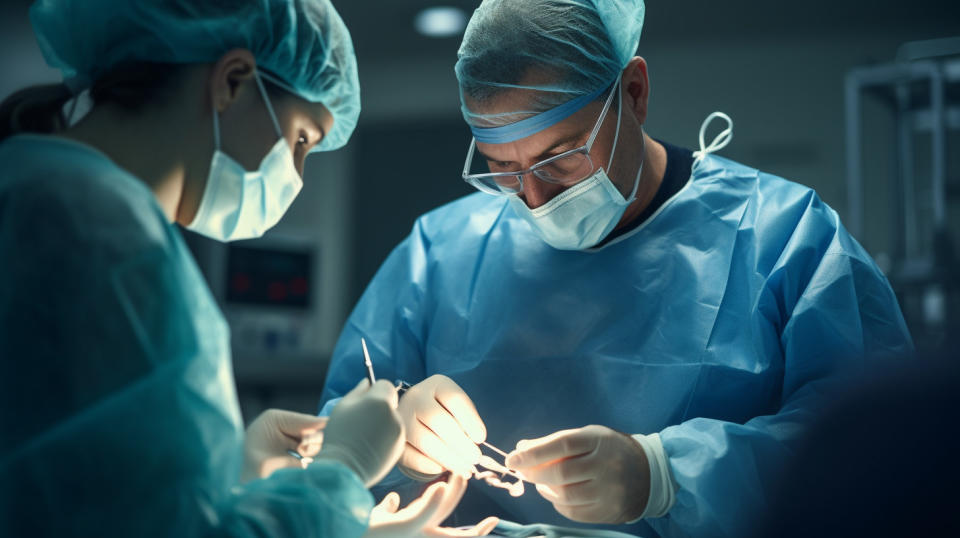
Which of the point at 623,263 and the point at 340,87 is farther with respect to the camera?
the point at 623,263

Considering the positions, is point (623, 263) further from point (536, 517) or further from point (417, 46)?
point (417, 46)

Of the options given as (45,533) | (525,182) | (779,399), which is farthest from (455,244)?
(45,533)

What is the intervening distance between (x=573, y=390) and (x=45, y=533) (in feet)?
3.10

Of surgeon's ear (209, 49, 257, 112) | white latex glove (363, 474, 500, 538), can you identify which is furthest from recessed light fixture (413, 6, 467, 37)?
white latex glove (363, 474, 500, 538)

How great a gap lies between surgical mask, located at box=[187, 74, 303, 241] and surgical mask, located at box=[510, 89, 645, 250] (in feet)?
1.62

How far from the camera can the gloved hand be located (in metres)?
1.13

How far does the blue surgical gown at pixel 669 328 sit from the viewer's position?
1.37 meters

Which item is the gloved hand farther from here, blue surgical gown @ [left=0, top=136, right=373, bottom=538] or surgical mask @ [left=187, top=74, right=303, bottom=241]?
surgical mask @ [left=187, top=74, right=303, bottom=241]

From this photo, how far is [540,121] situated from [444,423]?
0.56 meters

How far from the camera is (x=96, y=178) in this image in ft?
2.99

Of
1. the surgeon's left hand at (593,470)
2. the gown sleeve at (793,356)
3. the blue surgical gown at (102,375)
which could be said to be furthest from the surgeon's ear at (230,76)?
the gown sleeve at (793,356)

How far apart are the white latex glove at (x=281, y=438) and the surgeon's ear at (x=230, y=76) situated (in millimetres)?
482

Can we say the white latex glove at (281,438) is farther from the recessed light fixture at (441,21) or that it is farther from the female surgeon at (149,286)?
the recessed light fixture at (441,21)

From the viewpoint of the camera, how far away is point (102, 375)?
2.80 ft
